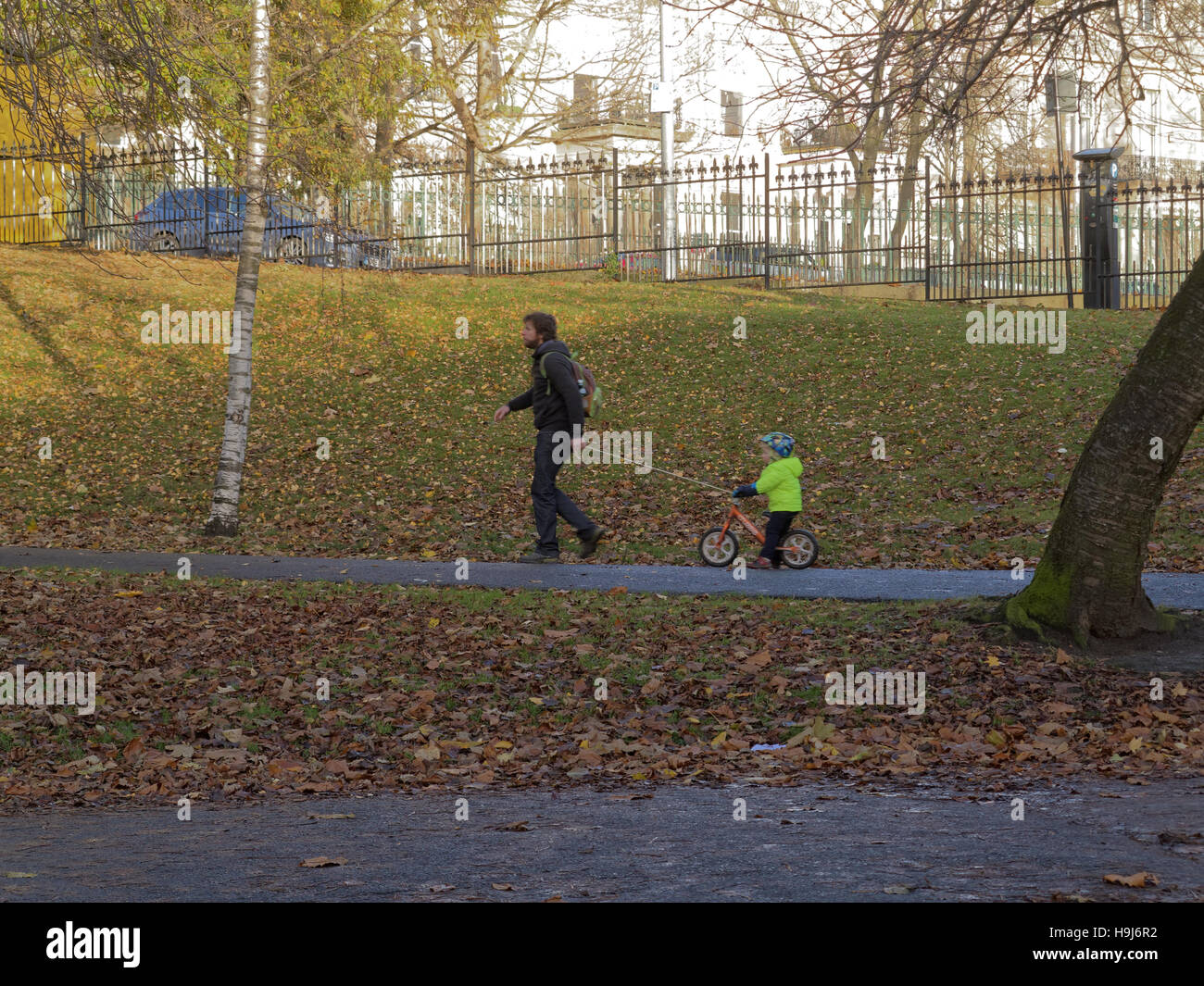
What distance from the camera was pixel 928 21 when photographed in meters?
9.63

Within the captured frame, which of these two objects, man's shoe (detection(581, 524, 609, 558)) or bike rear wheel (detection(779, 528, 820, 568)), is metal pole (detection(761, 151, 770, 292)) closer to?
man's shoe (detection(581, 524, 609, 558))

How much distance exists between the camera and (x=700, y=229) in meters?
25.3

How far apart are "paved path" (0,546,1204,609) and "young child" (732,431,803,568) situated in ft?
1.00

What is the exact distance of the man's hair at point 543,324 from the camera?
1222 centimetres

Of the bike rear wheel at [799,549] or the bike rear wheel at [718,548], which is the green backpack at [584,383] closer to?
the bike rear wheel at [718,548]

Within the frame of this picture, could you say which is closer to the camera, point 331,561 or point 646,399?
point 331,561

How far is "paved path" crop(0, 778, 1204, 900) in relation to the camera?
429 centimetres

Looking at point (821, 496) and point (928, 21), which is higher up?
point (928, 21)

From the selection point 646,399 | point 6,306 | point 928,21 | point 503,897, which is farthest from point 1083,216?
point 503,897

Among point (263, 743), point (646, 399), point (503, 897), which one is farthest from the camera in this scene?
point (646, 399)

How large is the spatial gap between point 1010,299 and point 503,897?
21.6 meters

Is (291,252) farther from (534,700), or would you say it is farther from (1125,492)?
(1125,492)

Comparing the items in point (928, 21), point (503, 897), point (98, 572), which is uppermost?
point (928, 21)

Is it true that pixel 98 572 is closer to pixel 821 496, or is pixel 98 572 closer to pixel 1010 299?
pixel 821 496
